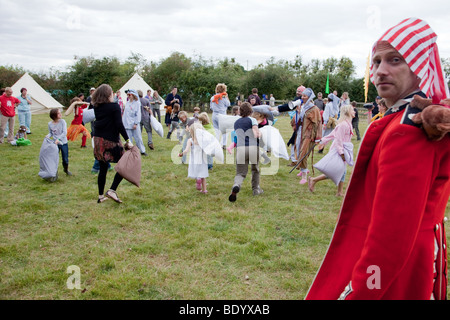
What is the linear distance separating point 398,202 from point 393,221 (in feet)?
0.24

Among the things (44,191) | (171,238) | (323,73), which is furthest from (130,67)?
(171,238)

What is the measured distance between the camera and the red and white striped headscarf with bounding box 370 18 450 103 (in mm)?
1496

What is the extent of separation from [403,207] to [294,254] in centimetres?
351

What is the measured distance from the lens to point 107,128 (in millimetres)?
6262

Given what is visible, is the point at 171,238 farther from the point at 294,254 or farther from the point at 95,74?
the point at 95,74

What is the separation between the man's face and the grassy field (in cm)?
269

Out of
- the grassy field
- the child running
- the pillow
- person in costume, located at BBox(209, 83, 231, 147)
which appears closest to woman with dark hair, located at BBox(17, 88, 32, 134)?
the grassy field

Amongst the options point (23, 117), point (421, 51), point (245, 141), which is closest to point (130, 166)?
point (245, 141)

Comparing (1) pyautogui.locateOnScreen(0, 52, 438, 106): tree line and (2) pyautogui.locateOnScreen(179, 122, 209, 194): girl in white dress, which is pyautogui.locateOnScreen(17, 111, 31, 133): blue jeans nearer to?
(2) pyautogui.locateOnScreen(179, 122, 209, 194): girl in white dress

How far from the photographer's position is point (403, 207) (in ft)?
4.25

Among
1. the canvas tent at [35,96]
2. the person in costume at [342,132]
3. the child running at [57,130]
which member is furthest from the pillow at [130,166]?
the canvas tent at [35,96]

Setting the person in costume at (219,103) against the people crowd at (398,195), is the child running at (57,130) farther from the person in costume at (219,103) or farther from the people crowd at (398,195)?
the people crowd at (398,195)

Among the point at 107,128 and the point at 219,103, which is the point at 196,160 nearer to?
the point at 107,128

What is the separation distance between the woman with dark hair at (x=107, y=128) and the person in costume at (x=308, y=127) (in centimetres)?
402
